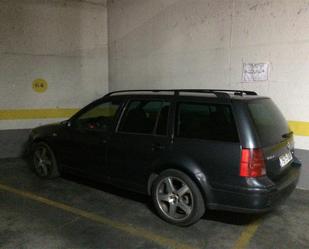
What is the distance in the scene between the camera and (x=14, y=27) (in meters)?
6.39

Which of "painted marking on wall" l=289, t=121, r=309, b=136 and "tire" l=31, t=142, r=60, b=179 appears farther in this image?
"tire" l=31, t=142, r=60, b=179

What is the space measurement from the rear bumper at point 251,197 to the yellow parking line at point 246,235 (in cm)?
36

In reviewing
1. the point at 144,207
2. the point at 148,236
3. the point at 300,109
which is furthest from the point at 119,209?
the point at 300,109

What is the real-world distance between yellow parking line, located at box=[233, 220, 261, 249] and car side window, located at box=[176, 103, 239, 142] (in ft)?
3.75

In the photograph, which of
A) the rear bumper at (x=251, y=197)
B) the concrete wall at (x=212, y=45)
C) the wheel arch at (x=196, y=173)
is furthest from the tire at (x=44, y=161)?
the rear bumper at (x=251, y=197)

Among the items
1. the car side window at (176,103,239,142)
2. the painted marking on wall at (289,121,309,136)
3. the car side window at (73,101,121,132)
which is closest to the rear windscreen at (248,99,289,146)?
the car side window at (176,103,239,142)

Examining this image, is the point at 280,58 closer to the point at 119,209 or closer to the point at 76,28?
the point at 119,209

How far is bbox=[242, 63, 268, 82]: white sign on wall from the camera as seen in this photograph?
5211 mm

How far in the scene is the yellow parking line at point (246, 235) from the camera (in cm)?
335

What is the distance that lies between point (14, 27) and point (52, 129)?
8.89 ft

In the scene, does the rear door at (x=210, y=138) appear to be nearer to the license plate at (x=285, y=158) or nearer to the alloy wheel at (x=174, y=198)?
the alloy wheel at (x=174, y=198)

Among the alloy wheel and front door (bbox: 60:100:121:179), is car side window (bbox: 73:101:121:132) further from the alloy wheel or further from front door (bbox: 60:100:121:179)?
the alloy wheel

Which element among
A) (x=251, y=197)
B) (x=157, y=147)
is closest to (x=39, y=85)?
(x=157, y=147)

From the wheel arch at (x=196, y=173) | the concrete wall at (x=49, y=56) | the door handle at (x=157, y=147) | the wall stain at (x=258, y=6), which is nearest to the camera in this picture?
the wheel arch at (x=196, y=173)
